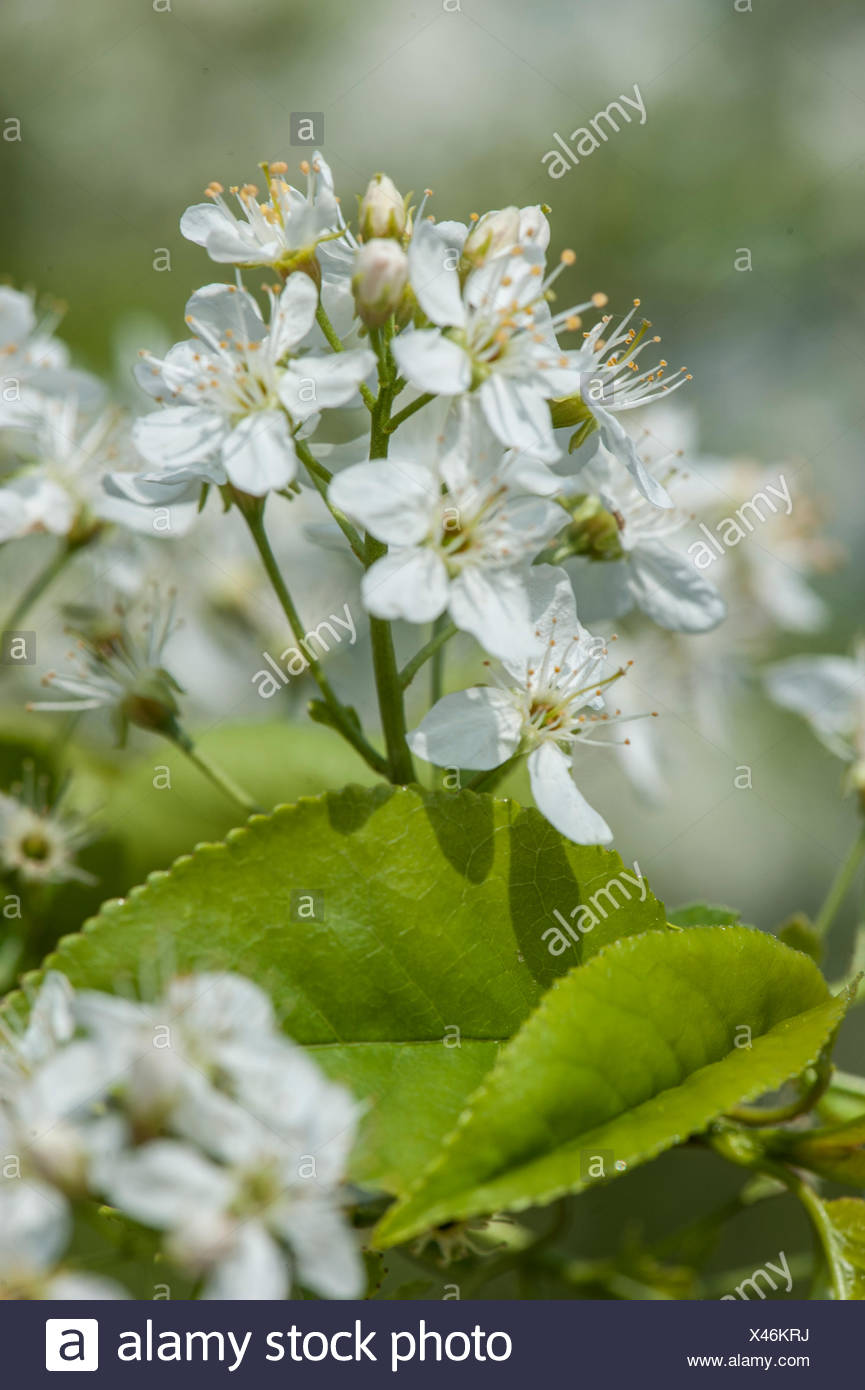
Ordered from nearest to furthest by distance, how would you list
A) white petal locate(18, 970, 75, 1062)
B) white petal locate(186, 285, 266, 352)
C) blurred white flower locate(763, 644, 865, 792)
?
white petal locate(18, 970, 75, 1062)
white petal locate(186, 285, 266, 352)
blurred white flower locate(763, 644, 865, 792)

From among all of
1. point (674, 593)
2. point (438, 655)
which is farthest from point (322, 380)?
point (674, 593)

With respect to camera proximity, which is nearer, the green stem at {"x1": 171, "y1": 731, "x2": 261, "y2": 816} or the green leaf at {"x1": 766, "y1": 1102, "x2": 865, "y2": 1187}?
the green leaf at {"x1": 766, "y1": 1102, "x2": 865, "y2": 1187}

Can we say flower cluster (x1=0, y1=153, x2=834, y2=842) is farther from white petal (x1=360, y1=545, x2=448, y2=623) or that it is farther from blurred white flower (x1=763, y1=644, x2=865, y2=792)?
blurred white flower (x1=763, y1=644, x2=865, y2=792)

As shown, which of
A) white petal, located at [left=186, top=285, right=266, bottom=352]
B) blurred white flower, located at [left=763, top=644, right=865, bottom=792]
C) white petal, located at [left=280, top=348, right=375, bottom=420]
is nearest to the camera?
white petal, located at [left=280, top=348, right=375, bottom=420]

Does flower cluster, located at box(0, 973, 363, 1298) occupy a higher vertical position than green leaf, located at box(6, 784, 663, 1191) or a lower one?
lower

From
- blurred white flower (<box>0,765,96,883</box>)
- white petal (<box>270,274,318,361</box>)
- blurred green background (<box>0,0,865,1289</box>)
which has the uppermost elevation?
blurred green background (<box>0,0,865,1289</box>)

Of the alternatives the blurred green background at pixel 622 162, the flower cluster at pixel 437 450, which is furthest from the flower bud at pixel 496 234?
the blurred green background at pixel 622 162
